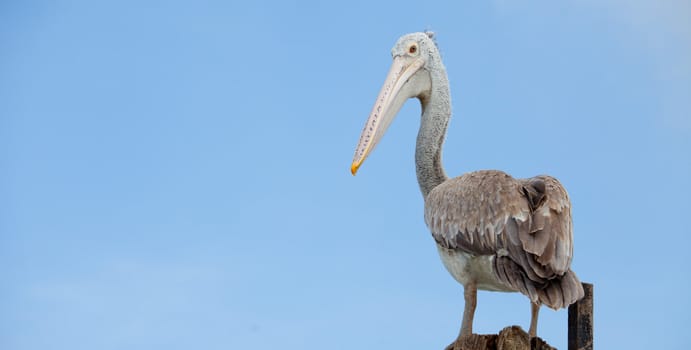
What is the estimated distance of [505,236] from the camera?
19.6 ft

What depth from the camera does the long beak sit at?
8.31 metres

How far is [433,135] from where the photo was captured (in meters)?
8.16

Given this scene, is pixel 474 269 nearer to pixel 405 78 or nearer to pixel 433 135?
pixel 433 135

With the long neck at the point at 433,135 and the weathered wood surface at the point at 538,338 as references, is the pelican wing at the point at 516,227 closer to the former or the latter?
the weathered wood surface at the point at 538,338

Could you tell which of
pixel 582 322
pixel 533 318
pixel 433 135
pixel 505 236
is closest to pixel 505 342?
pixel 582 322

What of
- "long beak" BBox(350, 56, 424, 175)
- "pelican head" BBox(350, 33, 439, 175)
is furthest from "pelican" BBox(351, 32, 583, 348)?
"pelican head" BBox(350, 33, 439, 175)

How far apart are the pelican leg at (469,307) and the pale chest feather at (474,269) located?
0.05m

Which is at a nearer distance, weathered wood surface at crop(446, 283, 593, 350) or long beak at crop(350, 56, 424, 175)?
weathered wood surface at crop(446, 283, 593, 350)

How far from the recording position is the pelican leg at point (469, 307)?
6.18m

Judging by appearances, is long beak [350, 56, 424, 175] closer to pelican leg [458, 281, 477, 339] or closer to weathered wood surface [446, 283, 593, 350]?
pelican leg [458, 281, 477, 339]

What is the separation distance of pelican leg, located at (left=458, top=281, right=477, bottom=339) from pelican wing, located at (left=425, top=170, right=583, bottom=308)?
299 millimetres

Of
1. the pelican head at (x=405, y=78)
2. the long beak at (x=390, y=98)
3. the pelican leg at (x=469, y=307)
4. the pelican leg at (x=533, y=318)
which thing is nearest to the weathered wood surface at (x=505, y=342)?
the pelican leg at (x=469, y=307)

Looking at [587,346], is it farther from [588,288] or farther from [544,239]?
[544,239]

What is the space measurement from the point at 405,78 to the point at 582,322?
146 inches
